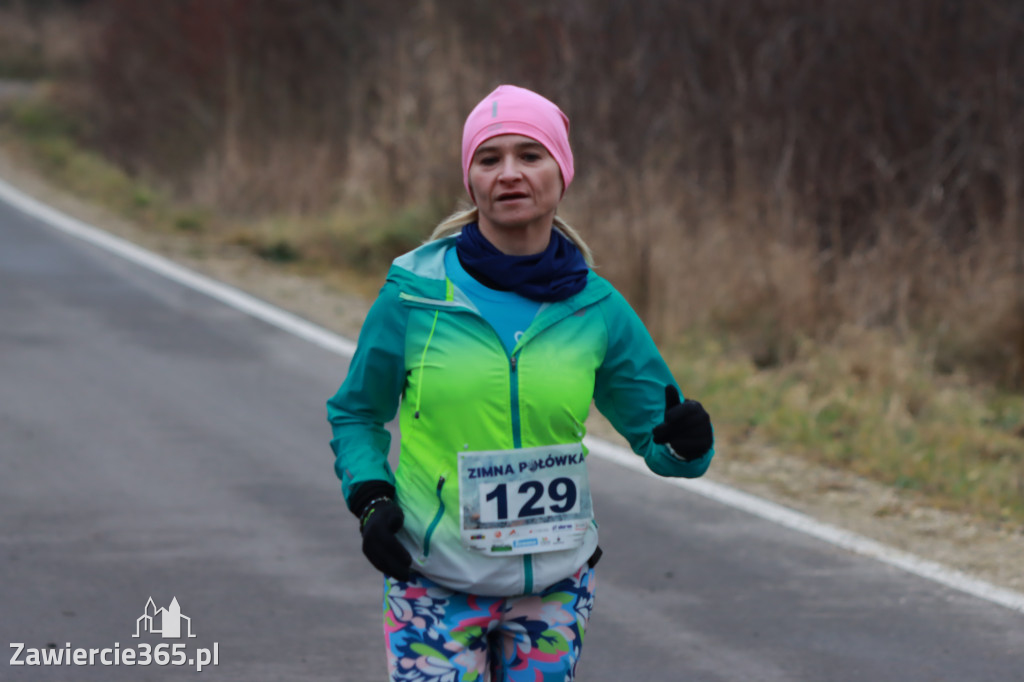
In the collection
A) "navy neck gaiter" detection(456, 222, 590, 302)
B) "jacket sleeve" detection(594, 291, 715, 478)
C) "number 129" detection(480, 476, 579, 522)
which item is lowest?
"number 129" detection(480, 476, 579, 522)

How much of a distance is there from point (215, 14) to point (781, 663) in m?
18.1

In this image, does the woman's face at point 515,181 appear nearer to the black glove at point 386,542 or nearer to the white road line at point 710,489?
the black glove at point 386,542

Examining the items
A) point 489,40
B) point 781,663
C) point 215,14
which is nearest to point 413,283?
point 781,663

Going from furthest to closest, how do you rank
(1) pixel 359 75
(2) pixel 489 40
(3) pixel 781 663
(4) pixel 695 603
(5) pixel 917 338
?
(1) pixel 359 75 → (2) pixel 489 40 → (5) pixel 917 338 → (4) pixel 695 603 → (3) pixel 781 663

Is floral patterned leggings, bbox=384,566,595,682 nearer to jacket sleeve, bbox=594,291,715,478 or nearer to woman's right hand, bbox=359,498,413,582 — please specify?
woman's right hand, bbox=359,498,413,582

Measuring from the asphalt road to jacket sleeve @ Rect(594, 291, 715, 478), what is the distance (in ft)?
6.05

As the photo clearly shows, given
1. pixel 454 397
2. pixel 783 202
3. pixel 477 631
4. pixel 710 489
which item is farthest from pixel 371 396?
pixel 783 202

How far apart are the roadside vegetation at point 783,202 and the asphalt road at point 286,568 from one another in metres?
1.53

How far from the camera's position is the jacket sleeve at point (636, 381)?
3.09 meters

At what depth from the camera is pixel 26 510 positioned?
21.0 ft

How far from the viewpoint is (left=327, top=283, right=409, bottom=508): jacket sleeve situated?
2996mm

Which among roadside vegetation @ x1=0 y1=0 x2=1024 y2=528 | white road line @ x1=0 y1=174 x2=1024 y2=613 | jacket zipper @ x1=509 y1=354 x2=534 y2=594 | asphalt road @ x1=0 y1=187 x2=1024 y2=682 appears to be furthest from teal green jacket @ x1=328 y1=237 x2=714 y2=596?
roadside vegetation @ x1=0 y1=0 x2=1024 y2=528

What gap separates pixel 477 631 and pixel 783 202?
8.08m

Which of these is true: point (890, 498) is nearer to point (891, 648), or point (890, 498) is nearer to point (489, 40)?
point (891, 648)
